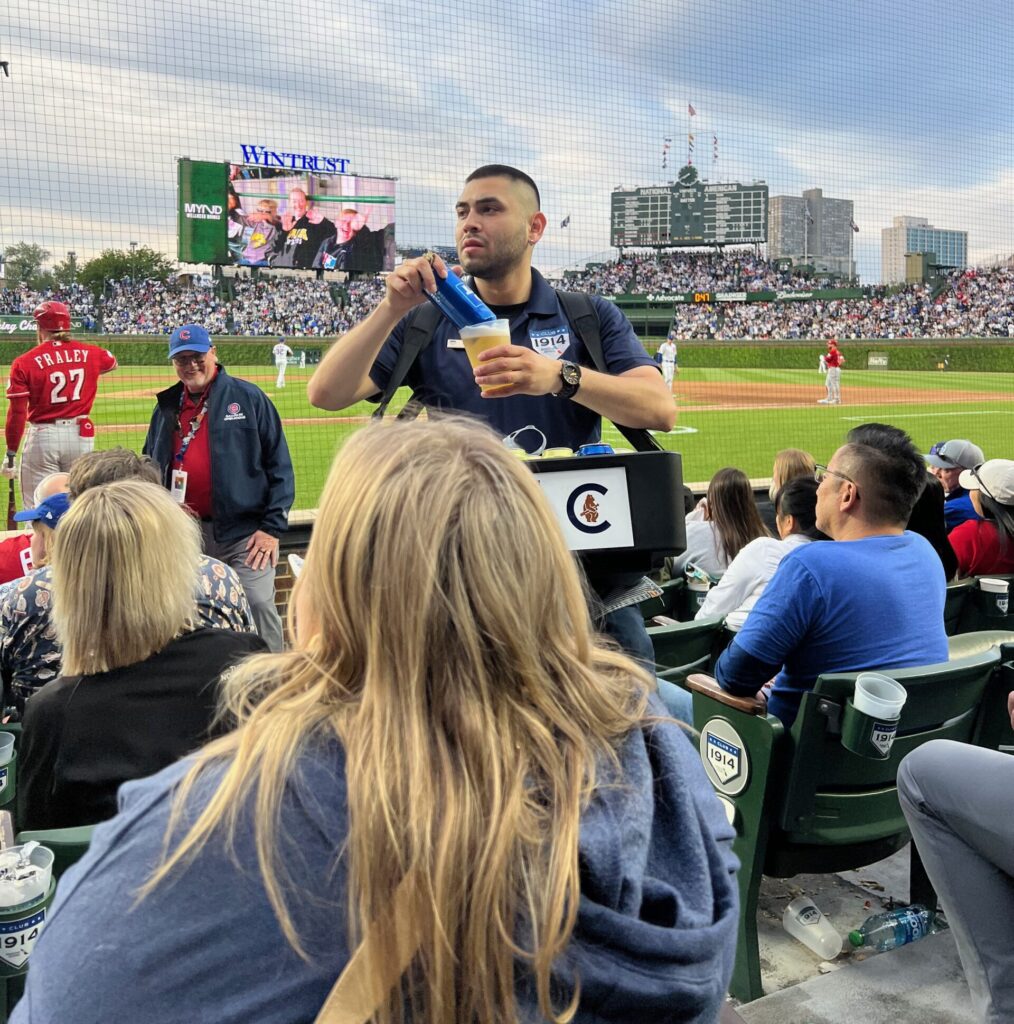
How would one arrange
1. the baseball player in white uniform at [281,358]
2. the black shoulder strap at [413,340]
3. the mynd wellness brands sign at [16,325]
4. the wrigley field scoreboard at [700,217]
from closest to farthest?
the black shoulder strap at [413,340] < the mynd wellness brands sign at [16,325] < the baseball player in white uniform at [281,358] < the wrigley field scoreboard at [700,217]

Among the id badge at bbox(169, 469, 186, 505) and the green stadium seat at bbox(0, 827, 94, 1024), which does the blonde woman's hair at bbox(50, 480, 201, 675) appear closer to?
the green stadium seat at bbox(0, 827, 94, 1024)

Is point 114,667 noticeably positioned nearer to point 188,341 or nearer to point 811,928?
point 811,928

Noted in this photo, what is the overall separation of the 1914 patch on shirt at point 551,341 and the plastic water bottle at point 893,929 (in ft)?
5.65

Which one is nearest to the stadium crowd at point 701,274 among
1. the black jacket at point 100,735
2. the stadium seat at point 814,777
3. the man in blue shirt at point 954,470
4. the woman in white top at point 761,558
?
the man in blue shirt at point 954,470

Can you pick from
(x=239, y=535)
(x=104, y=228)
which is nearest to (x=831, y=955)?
(x=239, y=535)

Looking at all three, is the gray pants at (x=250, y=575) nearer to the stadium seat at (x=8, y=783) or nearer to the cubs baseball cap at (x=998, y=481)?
the stadium seat at (x=8, y=783)

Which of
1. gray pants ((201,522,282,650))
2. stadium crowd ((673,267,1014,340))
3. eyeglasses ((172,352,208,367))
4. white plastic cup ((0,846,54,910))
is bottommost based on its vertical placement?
gray pants ((201,522,282,650))

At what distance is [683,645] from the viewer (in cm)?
312

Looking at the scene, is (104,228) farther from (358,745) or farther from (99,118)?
(358,745)

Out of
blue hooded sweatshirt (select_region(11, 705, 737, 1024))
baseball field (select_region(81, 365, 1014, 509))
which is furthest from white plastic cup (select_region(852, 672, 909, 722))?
baseball field (select_region(81, 365, 1014, 509))

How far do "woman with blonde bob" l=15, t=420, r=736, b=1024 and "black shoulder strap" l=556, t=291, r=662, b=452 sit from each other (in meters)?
1.30

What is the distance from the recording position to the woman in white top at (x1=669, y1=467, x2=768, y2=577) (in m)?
4.47

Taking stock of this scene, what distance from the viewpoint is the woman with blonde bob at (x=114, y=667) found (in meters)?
1.89

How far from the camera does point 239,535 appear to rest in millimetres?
5023
